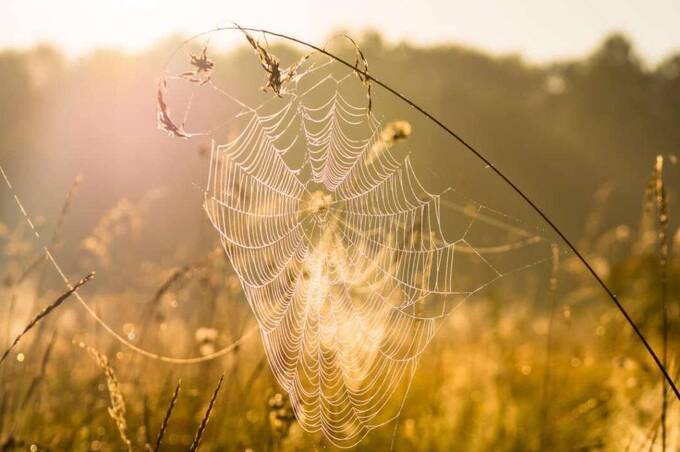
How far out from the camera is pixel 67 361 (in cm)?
353

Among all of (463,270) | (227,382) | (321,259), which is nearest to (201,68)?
(321,259)

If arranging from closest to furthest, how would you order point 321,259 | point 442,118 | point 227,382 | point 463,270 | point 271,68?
point 271,68 → point 321,259 → point 227,382 → point 463,270 → point 442,118

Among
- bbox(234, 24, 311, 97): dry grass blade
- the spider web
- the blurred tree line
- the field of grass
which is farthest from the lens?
the blurred tree line

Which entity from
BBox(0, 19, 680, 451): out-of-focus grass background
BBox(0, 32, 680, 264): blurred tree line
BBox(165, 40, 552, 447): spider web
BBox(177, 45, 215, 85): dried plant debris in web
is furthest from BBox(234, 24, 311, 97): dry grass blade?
BBox(0, 32, 680, 264): blurred tree line

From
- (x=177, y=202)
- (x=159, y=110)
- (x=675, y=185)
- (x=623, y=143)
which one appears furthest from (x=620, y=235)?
(x=623, y=143)

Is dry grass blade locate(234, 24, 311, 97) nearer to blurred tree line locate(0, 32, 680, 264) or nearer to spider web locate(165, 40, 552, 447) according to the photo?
spider web locate(165, 40, 552, 447)

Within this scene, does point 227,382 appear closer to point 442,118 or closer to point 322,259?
point 322,259

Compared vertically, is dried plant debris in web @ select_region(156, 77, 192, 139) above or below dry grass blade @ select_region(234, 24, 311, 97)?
below

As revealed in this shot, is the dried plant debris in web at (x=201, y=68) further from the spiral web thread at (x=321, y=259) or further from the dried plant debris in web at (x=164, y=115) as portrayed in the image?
the spiral web thread at (x=321, y=259)

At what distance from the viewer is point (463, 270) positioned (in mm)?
22594

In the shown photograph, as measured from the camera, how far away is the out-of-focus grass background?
3.02 metres

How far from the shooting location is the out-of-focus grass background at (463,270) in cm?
302

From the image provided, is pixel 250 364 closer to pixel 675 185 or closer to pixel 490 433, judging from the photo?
pixel 490 433

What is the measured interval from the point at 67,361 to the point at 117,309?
71cm
